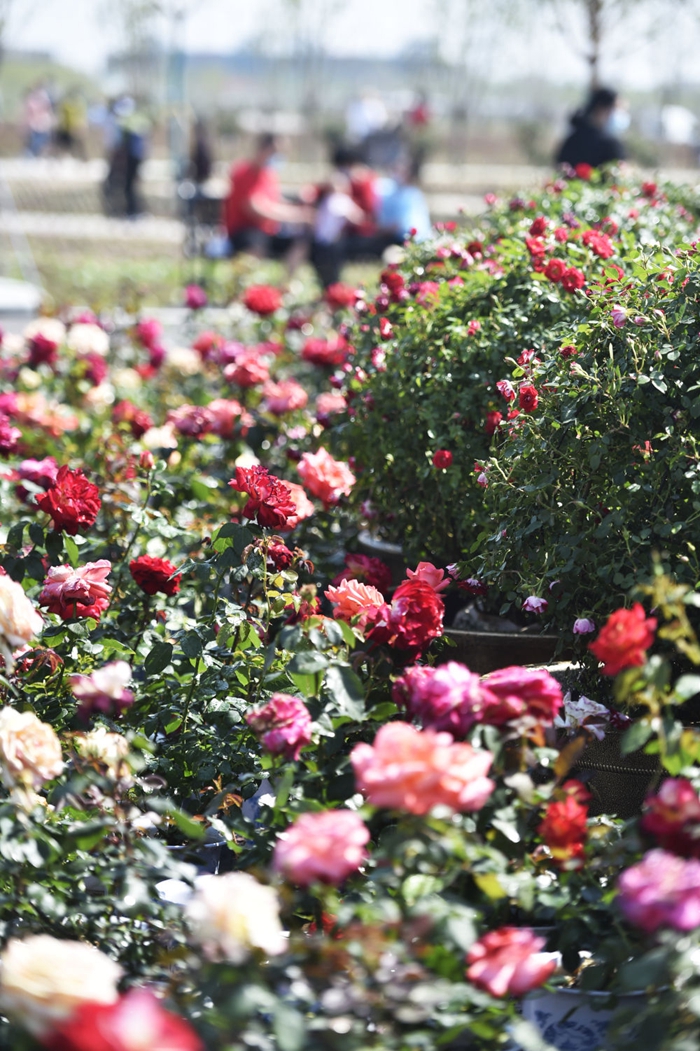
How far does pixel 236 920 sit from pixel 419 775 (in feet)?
0.81

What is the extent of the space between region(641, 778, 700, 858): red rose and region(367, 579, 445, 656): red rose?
22.3 inches

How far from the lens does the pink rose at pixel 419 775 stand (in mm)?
1368

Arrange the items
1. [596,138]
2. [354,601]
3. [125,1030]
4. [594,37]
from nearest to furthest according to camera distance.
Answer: [125,1030] < [354,601] < [596,138] < [594,37]

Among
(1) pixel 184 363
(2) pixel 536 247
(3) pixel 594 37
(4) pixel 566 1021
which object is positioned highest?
(3) pixel 594 37

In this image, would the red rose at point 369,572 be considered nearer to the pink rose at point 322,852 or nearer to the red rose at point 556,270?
the red rose at point 556,270

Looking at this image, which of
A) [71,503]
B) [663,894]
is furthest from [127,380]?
[663,894]

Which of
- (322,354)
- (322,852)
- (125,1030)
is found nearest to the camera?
(125,1030)

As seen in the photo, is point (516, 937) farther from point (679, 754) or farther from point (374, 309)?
point (374, 309)

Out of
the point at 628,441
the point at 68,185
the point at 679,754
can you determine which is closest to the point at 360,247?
the point at 628,441

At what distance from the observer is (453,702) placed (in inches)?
61.7

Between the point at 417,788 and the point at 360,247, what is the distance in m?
10.4

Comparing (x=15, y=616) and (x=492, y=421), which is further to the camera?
(x=492, y=421)

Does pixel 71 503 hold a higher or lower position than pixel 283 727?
higher

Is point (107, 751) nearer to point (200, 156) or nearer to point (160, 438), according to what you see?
point (160, 438)
